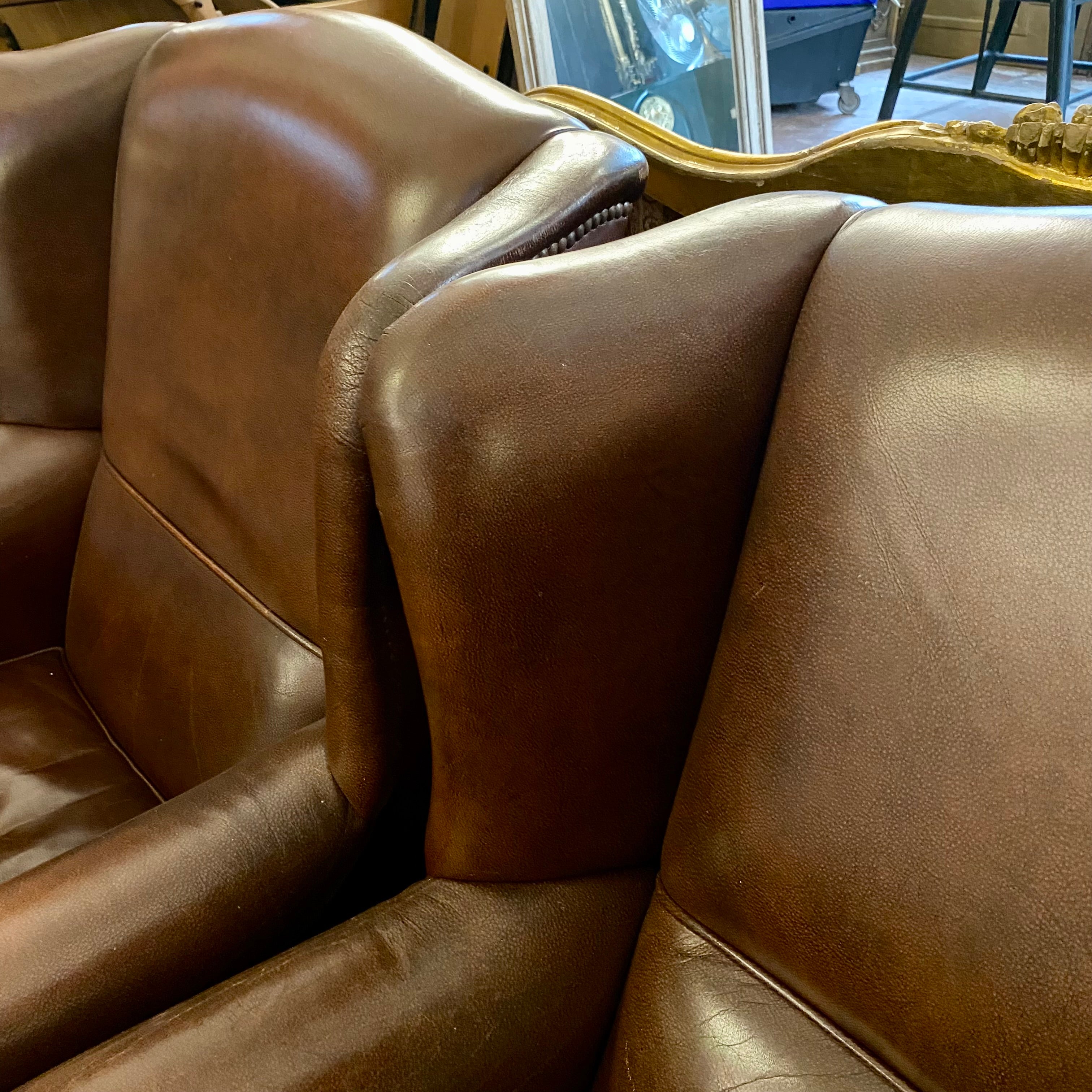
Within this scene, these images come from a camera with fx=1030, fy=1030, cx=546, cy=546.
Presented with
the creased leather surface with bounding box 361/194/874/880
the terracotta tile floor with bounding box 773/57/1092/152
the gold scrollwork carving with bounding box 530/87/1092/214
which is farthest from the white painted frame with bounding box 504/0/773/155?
the creased leather surface with bounding box 361/194/874/880

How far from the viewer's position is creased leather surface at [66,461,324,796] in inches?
34.3

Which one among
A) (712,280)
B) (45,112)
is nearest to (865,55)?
(45,112)

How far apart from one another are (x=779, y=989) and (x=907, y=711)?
0.19 m

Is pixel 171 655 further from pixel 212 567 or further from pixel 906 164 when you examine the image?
pixel 906 164

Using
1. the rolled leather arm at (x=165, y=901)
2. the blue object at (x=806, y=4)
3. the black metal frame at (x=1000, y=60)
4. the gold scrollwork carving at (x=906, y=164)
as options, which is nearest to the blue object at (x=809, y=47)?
the blue object at (x=806, y=4)

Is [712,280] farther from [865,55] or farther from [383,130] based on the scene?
[865,55]

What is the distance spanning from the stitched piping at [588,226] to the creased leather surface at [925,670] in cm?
19

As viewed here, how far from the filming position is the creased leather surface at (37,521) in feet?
3.73

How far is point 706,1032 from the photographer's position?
613 millimetres

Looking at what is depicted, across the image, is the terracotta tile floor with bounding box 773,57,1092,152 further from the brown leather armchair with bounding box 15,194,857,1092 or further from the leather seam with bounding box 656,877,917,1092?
the leather seam with bounding box 656,877,917,1092

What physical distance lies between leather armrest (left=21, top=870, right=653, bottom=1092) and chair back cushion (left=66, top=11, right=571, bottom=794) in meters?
0.27

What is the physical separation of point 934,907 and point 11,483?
1023mm

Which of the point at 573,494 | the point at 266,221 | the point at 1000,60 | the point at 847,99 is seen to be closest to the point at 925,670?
the point at 573,494

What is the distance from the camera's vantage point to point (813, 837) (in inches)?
22.7
